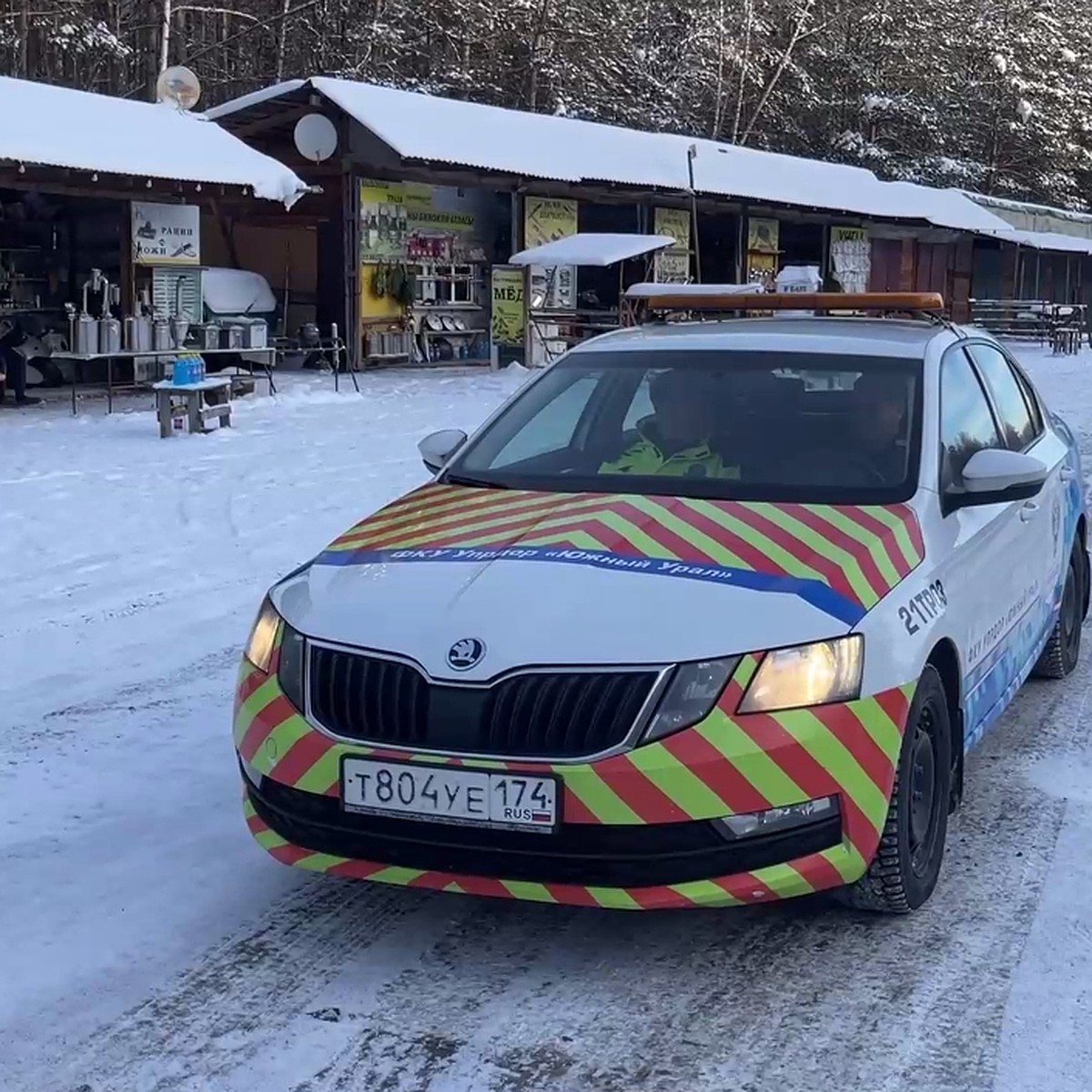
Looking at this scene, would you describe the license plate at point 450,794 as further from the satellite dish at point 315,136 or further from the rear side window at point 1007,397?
the satellite dish at point 315,136

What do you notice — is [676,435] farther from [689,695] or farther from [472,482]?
[689,695]

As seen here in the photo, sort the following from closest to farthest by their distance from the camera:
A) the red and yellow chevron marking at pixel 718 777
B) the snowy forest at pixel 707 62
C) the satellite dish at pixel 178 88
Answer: the red and yellow chevron marking at pixel 718 777, the satellite dish at pixel 178 88, the snowy forest at pixel 707 62

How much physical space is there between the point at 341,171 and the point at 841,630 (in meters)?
20.4

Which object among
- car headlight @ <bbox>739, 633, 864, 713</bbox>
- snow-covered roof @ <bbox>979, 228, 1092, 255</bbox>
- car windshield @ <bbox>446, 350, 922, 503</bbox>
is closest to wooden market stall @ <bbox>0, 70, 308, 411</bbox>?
car windshield @ <bbox>446, 350, 922, 503</bbox>

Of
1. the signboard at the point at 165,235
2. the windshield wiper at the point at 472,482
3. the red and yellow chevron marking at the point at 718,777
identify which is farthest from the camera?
the signboard at the point at 165,235

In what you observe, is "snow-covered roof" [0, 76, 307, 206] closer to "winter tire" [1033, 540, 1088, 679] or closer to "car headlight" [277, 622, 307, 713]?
"winter tire" [1033, 540, 1088, 679]

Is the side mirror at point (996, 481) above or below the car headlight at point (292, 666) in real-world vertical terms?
above

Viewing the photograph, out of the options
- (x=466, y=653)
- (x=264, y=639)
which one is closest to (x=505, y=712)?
(x=466, y=653)

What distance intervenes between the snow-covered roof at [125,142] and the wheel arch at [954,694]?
512 inches

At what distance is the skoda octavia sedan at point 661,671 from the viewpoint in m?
3.51

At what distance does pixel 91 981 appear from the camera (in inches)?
144

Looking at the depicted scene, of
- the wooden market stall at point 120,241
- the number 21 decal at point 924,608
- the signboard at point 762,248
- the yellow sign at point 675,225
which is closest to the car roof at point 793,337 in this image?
the number 21 decal at point 924,608

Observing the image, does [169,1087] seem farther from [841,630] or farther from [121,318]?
[121,318]

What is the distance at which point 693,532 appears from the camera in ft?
13.6
